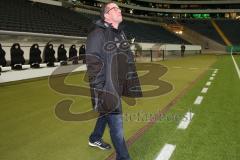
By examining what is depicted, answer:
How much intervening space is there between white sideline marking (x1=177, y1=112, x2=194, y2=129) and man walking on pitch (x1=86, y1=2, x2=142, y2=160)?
8.00ft

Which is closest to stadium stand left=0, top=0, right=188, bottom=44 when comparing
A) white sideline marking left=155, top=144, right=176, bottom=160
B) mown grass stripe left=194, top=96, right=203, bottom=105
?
mown grass stripe left=194, top=96, right=203, bottom=105

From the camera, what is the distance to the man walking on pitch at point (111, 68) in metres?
3.76

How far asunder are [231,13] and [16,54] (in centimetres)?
7457

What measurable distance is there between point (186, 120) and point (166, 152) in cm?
213

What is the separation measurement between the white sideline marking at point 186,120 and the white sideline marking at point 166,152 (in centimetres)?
119

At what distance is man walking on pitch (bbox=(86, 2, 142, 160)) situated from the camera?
3758mm

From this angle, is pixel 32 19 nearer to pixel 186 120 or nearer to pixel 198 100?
pixel 198 100

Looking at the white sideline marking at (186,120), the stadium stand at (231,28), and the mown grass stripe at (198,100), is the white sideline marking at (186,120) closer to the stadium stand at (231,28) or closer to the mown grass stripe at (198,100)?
the mown grass stripe at (198,100)

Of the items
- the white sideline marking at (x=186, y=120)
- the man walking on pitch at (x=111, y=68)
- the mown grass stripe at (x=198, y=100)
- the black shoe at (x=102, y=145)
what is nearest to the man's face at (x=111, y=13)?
the man walking on pitch at (x=111, y=68)

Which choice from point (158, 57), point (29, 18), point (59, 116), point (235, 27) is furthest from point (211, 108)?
point (235, 27)

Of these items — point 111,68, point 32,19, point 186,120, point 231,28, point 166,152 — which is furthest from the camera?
point 231,28

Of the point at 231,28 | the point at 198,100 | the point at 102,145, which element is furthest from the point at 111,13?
the point at 231,28

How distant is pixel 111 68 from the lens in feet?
12.4

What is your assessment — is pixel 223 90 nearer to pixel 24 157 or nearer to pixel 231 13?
pixel 24 157
